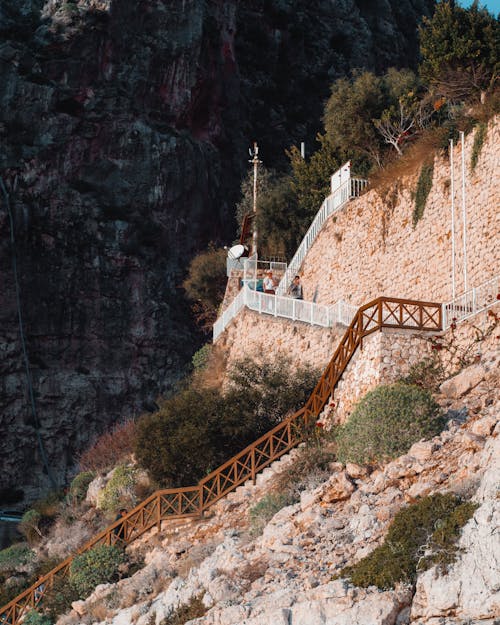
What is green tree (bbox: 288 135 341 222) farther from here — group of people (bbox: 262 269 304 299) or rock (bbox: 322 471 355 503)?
rock (bbox: 322 471 355 503)

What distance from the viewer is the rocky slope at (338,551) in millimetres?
11281

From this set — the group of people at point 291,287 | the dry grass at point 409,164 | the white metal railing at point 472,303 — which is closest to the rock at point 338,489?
the white metal railing at point 472,303

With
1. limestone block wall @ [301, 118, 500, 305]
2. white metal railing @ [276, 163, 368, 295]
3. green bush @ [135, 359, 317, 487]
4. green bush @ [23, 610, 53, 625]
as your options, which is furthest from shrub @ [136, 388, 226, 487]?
white metal railing @ [276, 163, 368, 295]

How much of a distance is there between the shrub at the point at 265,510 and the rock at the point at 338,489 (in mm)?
1089

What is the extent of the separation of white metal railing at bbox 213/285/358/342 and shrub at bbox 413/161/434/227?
9.56 feet

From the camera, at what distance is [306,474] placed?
1691 cm

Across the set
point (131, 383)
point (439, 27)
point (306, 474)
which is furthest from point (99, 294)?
point (306, 474)

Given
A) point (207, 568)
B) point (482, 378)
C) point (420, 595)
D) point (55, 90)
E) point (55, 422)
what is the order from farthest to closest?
point (55, 90)
point (55, 422)
point (482, 378)
point (207, 568)
point (420, 595)

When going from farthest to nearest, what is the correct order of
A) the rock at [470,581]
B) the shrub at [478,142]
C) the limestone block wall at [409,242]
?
the shrub at [478,142] → the limestone block wall at [409,242] → the rock at [470,581]

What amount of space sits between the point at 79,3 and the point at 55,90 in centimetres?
415

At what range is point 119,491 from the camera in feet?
75.7

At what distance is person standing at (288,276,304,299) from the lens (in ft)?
97.3

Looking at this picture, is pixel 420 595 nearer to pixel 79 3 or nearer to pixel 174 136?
pixel 174 136

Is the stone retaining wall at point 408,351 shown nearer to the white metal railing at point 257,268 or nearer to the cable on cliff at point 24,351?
the white metal railing at point 257,268
